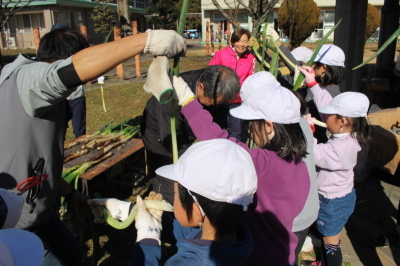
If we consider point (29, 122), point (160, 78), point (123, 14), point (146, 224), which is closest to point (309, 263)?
point (146, 224)

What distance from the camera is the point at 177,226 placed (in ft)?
6.50

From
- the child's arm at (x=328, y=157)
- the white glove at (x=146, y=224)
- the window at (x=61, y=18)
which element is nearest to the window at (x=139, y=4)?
the window at (x=61, y=18)

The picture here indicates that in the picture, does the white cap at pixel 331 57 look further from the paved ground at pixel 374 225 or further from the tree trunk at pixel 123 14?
the tree trunk at pixel 123 14

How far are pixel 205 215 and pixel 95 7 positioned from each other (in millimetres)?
32988

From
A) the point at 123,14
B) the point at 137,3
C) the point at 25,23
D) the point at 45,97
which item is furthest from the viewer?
the point at 137,3

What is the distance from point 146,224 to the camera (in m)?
1.75

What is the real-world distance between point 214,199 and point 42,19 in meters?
33.0

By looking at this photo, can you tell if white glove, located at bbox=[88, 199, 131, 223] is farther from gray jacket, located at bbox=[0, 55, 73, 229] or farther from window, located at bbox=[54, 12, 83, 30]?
window, located at bbox=[54, 12, 83, 30]

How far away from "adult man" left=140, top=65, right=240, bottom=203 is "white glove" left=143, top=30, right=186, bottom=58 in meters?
1.04

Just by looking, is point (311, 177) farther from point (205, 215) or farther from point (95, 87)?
point (95, 87)

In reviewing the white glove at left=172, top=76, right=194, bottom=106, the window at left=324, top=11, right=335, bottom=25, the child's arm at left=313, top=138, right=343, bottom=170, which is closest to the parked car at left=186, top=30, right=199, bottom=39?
the window at left=324, top=11, right=335, bottom=25

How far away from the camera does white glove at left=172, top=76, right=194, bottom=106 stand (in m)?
2.01

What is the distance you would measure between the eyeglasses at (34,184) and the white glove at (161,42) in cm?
80

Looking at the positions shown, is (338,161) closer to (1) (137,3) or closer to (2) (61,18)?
(2) (61,18)
